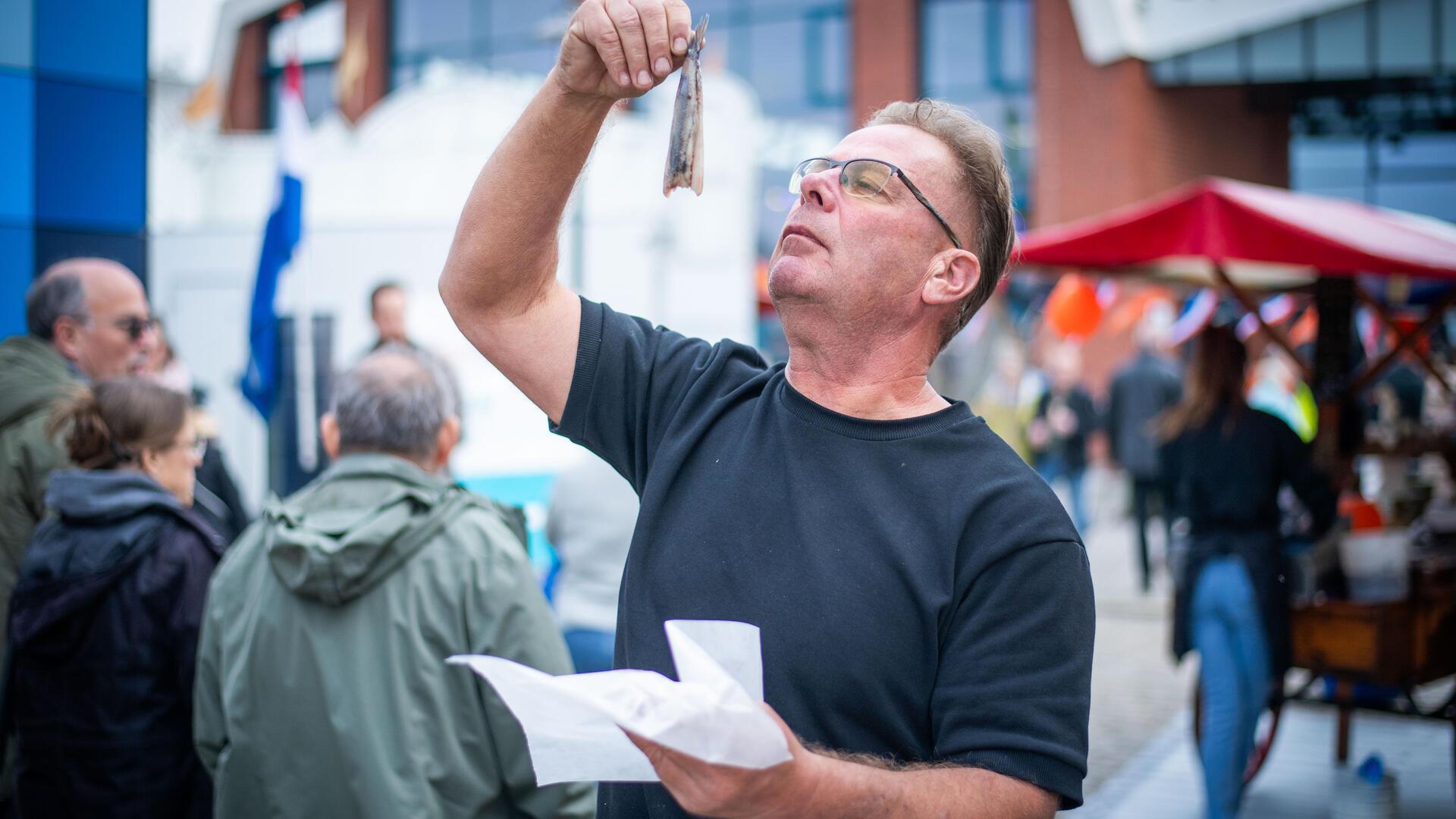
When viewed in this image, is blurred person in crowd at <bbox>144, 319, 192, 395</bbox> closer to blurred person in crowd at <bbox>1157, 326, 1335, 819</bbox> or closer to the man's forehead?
the man's forehead

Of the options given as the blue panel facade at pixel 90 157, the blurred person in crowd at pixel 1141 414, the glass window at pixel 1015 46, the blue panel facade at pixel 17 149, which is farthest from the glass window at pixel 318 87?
the blue panel facade at pixel 17 149

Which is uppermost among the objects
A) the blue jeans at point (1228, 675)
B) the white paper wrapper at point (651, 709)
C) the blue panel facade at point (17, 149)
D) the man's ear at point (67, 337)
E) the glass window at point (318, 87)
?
the glass window at point (318, 87)

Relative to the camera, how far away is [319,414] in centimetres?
727

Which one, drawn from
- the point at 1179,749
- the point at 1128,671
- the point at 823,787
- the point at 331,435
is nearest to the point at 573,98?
the point at 823,787

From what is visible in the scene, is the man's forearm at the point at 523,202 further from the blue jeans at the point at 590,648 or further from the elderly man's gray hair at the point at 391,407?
the blue jeans at the point at 590,648

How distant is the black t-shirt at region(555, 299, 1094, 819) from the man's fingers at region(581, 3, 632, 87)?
51cm

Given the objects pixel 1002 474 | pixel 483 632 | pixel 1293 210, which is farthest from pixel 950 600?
pixel 1293 210

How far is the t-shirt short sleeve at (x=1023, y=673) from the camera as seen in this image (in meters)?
1.53

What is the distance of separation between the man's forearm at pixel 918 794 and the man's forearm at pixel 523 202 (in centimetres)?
80

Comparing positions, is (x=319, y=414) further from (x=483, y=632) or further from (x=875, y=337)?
(x=875, y=337)

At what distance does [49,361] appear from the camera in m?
3.89

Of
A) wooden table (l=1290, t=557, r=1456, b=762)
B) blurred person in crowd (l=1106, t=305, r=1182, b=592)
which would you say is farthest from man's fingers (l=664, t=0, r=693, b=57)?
blurred person in crowd (l=1106, t=305, r=1182, b=592)

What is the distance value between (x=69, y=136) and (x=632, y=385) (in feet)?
12.0

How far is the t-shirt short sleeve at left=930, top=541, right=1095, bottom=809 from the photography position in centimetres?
153
